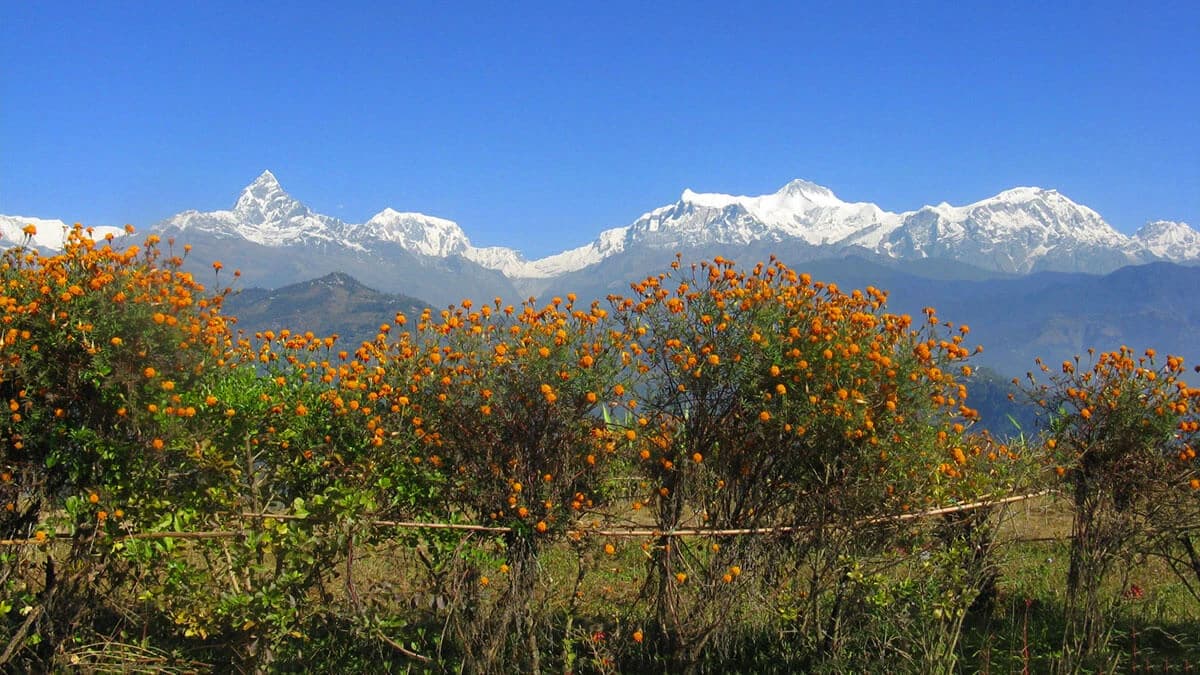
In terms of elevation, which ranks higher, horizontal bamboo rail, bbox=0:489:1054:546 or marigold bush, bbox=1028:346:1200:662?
marigold bush, bbox=1028:346:1200:662

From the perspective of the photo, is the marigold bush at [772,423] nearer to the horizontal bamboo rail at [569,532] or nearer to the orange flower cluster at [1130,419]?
the horizontal bamboo rail at [569,532]

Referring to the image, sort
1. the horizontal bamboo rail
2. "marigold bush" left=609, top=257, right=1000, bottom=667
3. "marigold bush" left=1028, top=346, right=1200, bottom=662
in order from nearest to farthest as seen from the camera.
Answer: the horizontal bamboo rail, "marigold bush" left=609, top=257, right=1000, bottom=667, "marigold bush" left=1028, top=346, right=1200, bottom=662

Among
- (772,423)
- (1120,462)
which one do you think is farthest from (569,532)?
(1120,462)

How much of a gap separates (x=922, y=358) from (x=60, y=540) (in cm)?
515

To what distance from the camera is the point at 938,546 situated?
5.52 meters

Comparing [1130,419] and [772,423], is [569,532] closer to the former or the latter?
[772,423]

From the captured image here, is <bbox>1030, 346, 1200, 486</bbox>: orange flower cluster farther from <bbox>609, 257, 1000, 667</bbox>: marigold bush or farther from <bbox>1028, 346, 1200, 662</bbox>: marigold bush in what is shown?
<bbox>609, 257, 1000, 667</bbox>: marigold bush

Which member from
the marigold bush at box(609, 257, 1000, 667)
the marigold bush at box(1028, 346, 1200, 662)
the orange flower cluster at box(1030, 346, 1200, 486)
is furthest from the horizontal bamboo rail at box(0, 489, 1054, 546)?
the orange flower cluster at box(1030, 346, 1200, 486)

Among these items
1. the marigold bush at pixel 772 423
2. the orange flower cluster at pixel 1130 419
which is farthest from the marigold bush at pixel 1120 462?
the marigold bush at pixel 772 423

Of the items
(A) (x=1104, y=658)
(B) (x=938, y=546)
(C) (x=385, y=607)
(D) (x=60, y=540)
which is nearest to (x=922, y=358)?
(B) (x=938, y=546)

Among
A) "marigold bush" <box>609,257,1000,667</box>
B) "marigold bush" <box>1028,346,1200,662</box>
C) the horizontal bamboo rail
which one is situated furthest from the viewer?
"marigold bush" <box>1028,346,1200,662</box>

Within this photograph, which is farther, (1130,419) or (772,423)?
(1130,419)

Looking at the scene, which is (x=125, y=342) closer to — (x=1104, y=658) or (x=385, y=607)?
(x=385, y=607)

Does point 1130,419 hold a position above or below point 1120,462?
above
